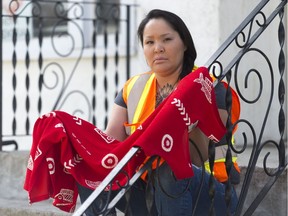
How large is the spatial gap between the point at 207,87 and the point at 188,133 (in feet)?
0.74

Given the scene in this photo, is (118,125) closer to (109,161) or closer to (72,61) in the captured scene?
(109,161)

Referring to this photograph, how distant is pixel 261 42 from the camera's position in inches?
222

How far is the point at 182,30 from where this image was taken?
4242mm

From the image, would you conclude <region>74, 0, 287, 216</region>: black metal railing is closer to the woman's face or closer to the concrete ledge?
the concrete ledge

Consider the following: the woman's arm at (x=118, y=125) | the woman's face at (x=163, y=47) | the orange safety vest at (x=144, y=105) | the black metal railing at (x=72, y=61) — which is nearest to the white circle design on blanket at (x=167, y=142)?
the orange safety vest at (x=144, y=105)

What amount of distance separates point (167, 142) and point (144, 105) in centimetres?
66

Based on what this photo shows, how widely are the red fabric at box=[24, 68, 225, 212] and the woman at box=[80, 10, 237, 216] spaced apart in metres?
0.13

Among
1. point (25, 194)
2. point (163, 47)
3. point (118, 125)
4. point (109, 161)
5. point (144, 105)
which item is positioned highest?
point (163, 47)

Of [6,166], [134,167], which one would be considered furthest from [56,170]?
[6,166]

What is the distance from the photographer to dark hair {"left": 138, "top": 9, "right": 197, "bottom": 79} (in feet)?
13.9

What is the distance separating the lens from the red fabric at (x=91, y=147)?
370 centimetres

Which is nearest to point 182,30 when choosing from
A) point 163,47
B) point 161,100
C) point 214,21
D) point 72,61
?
point 163,47

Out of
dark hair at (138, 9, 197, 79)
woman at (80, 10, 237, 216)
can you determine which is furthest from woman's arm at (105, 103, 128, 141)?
dark hair at (138, 9, 197, 79)

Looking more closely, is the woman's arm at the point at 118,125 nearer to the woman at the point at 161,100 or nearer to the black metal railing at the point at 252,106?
the woman at the point at 161,100
